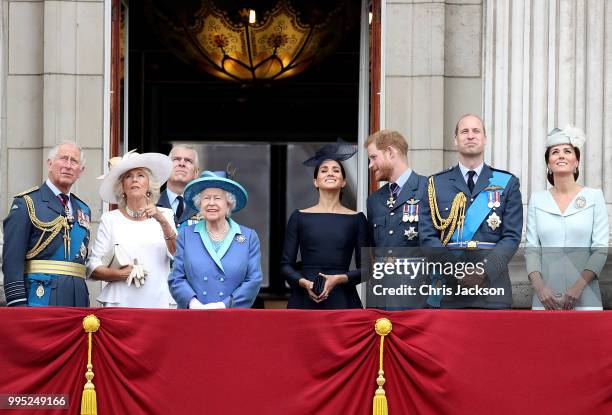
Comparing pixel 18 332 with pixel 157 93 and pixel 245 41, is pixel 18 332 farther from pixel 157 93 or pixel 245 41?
pixel 157 93

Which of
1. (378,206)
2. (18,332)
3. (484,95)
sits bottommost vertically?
(18,332)

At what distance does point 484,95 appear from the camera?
13.1 meters

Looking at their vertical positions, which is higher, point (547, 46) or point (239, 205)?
point (547, 46)

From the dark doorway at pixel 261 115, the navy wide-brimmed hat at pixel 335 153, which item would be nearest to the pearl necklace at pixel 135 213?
the navy wide-brimmed hat at pixel 335 153

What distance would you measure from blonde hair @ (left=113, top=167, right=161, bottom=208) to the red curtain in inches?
47.1

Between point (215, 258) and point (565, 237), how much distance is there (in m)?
2.35

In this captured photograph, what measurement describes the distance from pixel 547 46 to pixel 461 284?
3.84 metres

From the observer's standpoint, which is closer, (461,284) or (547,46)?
(461,284)

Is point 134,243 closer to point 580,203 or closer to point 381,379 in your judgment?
point 381,379

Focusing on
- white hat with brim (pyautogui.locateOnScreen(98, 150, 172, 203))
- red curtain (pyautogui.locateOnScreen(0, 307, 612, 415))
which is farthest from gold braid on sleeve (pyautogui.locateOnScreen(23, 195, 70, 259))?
red curtain (pyautogui.locateOnScreen(0, 307, 612, 415))

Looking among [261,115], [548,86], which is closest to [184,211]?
[548,86]

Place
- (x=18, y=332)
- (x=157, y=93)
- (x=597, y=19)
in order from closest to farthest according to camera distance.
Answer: (x=18, y=332)
(x=597, y=19)
(x=157, y=93)

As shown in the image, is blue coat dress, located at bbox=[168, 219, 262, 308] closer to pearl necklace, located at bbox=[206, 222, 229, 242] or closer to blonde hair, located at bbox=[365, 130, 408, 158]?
pearl necklace, located at bbox=[206, 222, 229, 242]

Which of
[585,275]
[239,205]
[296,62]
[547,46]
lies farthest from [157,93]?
[585,275]
